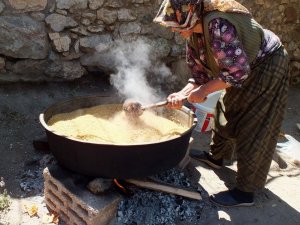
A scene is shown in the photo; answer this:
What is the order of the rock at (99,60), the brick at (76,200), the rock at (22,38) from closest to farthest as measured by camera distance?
the brick at (76,200)
the rock at (22,38)
the rock at (99,60)

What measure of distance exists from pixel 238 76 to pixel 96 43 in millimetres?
2231

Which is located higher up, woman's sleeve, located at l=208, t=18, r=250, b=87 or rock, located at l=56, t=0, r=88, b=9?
woman's sleeve, located at l=208, t=18, r=250, b=87

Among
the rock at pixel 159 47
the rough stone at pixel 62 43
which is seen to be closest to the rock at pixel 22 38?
the rough stone at pixel 62 43

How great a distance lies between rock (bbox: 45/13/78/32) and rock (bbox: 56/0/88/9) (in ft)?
0.35

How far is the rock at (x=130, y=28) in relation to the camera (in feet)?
15.0

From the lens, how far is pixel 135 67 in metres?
4.73

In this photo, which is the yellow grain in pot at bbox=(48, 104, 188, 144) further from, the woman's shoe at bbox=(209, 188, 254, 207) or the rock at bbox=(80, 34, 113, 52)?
the rock at bbox=(80, 34, 113, 52)

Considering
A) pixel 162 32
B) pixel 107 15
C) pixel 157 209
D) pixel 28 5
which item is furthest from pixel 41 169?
pixel 162 32

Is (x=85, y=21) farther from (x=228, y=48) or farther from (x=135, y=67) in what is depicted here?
(x=228, y=48)

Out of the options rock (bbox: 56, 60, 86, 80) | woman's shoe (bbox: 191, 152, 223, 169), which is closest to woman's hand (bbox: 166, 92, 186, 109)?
woman's shoe (bbox: 191, 152, 223, 169)

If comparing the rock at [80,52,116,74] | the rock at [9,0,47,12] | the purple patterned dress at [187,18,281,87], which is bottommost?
the rock at [80,52,116,74]

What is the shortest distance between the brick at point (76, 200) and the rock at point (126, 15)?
2.07 metres

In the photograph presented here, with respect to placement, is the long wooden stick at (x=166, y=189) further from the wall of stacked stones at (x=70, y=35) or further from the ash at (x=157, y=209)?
the wall of stacked stones at (x=70, y=35)

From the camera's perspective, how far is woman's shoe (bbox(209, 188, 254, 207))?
343cm
